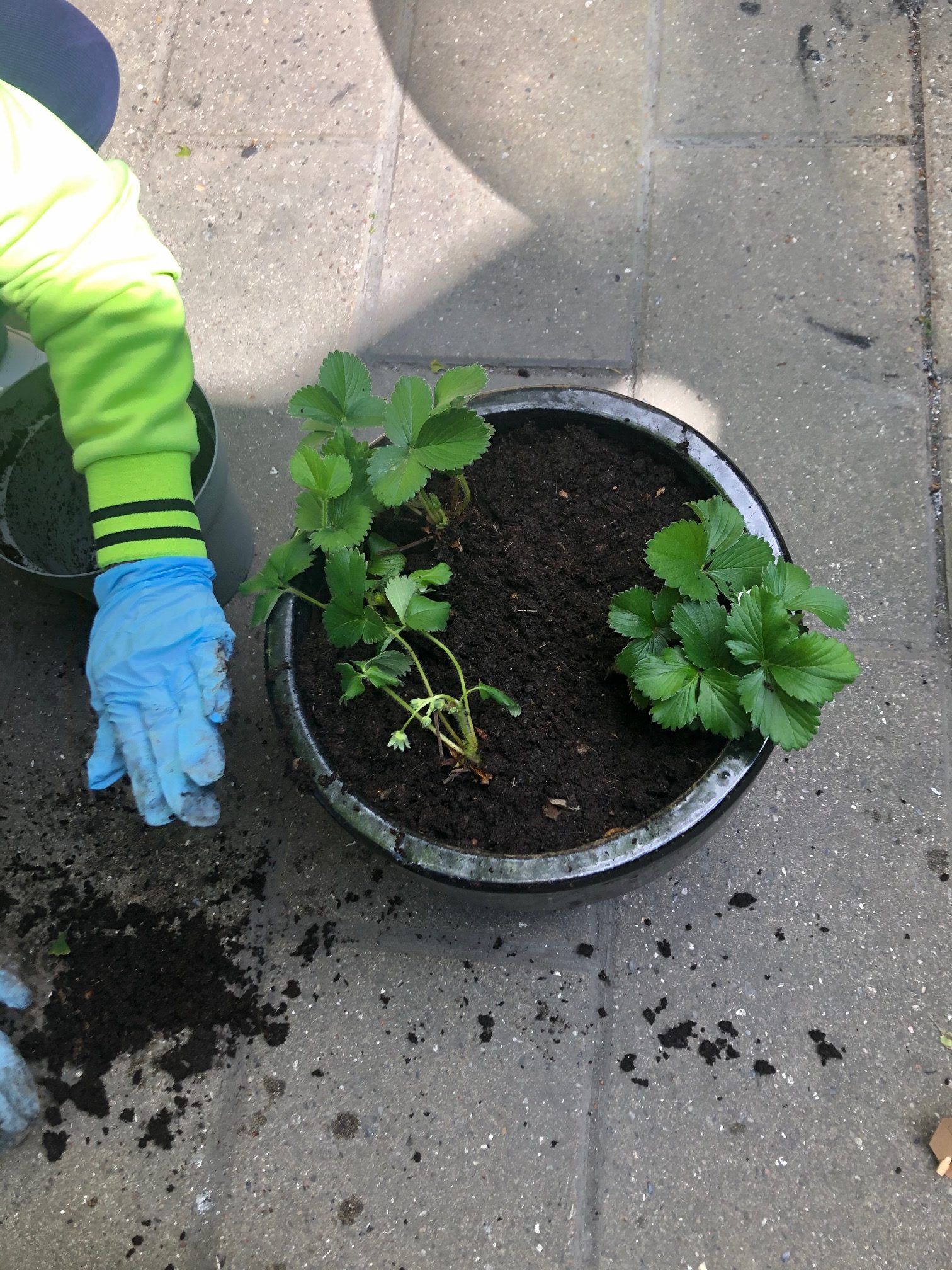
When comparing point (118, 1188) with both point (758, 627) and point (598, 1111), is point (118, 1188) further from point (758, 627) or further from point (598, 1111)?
point (758, 627)

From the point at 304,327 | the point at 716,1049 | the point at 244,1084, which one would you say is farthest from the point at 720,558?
the point at 304,327

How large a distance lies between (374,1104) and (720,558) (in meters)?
0.96

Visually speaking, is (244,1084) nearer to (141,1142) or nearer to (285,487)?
(141,1142)

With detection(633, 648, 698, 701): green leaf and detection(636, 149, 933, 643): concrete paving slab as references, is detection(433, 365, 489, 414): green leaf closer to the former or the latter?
detection(633, 648, 698, 701): green leaf

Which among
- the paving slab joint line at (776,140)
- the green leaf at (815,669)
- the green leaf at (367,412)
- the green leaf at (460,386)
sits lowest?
the green leaf at (815,669)

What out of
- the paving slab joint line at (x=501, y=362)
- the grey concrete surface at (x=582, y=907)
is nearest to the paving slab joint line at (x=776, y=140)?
the grey concrete surface at (x=582, y=907)

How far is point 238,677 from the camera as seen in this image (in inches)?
63.4

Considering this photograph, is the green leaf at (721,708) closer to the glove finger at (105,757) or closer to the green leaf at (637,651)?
the green leaf at (637,651)

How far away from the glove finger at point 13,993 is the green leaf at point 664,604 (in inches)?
45.3

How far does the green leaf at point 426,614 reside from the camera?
42.3 inches

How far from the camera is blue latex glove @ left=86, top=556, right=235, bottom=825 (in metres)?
1.23

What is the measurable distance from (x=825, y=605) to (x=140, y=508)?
90 centimetres

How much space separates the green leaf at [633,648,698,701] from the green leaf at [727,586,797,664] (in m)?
0.06

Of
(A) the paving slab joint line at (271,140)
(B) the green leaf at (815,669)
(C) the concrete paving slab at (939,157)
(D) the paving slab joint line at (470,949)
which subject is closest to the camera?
(B) the green leaf at (815,669)
